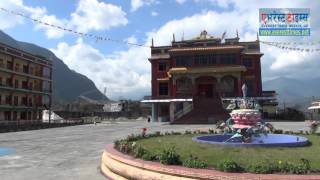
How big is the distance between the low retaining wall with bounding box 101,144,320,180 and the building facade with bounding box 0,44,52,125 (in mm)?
48004

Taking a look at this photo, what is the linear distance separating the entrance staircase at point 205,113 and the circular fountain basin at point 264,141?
28551mm

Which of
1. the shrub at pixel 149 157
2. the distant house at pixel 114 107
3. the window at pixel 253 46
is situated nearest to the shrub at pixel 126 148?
the shrub at pixel 149 157

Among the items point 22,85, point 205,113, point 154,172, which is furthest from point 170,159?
point 22,85

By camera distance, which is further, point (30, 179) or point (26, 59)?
point (26, 59)

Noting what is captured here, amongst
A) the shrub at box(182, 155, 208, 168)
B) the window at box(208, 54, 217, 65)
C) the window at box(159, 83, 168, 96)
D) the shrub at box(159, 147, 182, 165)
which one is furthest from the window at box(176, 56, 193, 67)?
the shrub at box(182, 155, 208, 168)

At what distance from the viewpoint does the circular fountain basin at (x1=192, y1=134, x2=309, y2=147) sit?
1470 centimetres

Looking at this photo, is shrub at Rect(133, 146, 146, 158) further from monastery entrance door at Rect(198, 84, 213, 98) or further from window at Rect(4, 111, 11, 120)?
window at Rect(4, 111, 11, 120)

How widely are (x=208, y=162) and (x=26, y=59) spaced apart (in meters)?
66.3

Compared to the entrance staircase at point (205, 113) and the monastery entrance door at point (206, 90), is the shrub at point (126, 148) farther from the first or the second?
the monastery entrance door at point (206, 90)

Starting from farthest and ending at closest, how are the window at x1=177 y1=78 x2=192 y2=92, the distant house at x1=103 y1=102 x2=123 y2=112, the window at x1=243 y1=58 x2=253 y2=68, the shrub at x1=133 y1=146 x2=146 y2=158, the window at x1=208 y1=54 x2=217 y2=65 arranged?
1. the distant house at x1=103 y1=102 x2=123 y2=112
2. the window at x1=243 y1=58 x2=253 y2=68
3. the window at x1=177 y1=78 x2=192 y2=92
4. the window at x1=208 y1=54 x2=217 y2=65
5. the shrub at x1=133 y1=146 x2=146 y2=158

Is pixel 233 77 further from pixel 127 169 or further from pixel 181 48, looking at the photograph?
pixel 127 169

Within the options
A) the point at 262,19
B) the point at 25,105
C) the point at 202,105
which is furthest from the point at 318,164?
the point at 25,105

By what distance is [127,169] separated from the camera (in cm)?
1277

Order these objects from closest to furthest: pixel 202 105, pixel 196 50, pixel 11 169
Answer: pixel 11 169
pixel 202 105
pixel 196 50
